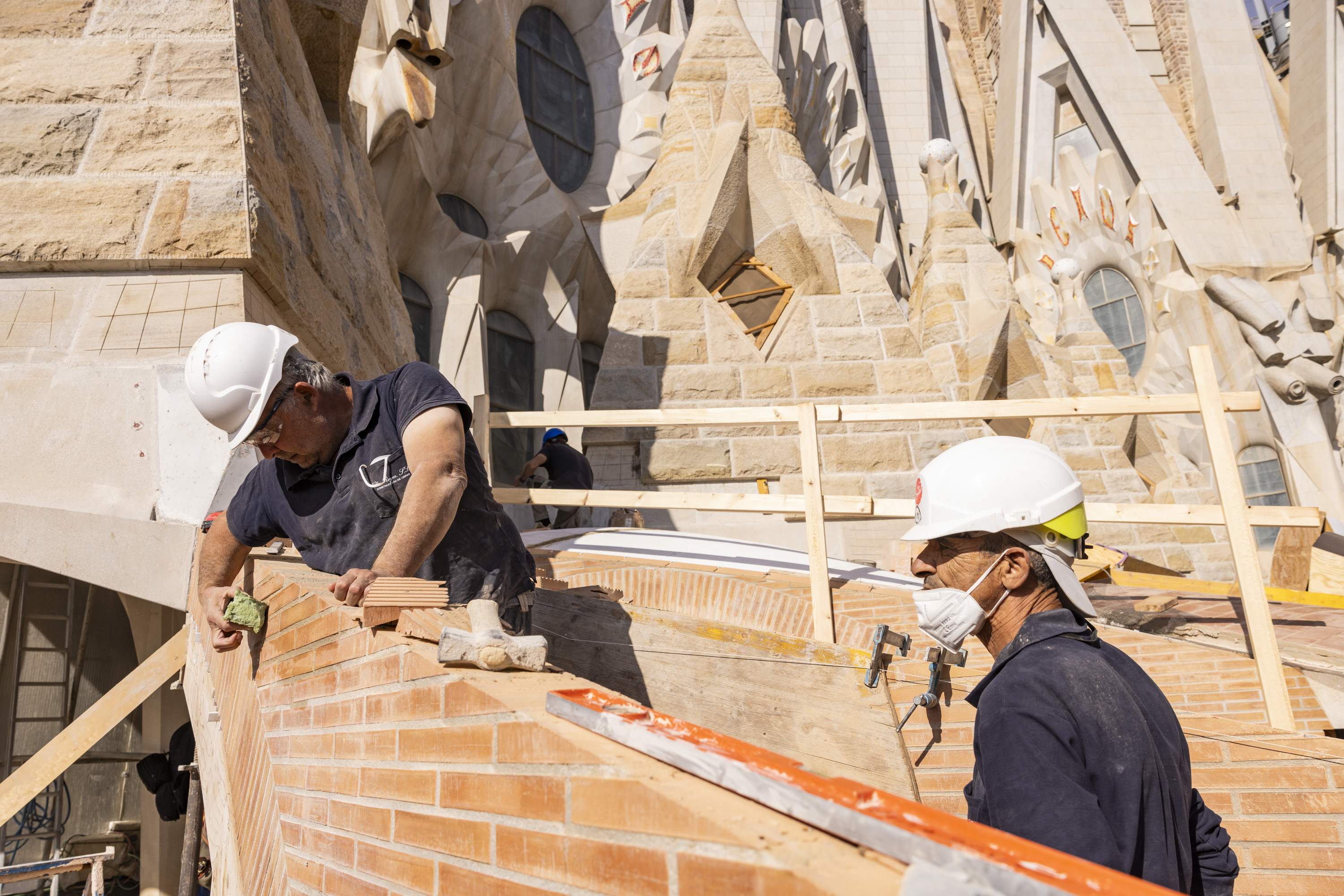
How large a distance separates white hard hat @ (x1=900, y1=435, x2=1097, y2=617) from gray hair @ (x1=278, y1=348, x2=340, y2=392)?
4.98ft

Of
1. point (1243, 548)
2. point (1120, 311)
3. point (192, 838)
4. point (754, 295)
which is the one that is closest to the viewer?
point (1243, 548)

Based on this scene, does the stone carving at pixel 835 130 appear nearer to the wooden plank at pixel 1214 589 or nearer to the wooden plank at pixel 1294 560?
the wooden plank at pixel 1294 560

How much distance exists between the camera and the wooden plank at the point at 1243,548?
2.90 meters

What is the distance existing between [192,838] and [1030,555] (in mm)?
3182

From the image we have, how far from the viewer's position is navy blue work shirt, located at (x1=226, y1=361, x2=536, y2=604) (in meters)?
2.26

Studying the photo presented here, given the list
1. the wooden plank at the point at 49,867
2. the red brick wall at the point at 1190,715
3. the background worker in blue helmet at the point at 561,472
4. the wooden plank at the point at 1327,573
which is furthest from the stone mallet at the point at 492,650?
the wooden plank at the point at 1327,573

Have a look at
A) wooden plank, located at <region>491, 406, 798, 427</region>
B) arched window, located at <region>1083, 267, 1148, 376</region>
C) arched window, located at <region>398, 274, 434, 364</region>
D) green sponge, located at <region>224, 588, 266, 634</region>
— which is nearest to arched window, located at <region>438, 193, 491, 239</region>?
arched window, located at <region>398, 274, 434, 364</region>

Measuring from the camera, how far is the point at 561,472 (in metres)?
6.21

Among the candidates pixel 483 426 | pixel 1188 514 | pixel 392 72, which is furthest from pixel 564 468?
pixel 392 72

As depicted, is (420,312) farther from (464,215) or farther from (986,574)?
(986,574)

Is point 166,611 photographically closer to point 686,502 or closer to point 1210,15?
point 686,502

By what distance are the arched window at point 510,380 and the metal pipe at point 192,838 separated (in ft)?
30.4

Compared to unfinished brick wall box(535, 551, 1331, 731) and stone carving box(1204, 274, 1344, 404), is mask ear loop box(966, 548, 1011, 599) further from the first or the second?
stone carving box(1204, 274, 1344, 404)

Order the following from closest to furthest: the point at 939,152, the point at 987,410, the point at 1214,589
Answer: the point at 987,410 < the point at 1214,589 < the point at 939,152
